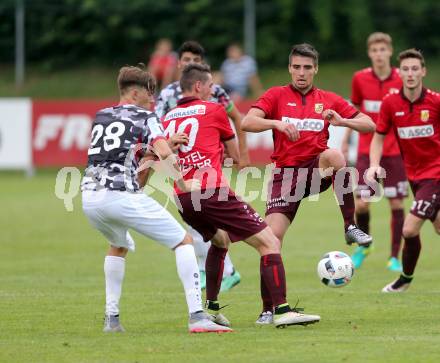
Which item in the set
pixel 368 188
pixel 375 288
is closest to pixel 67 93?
pixel 368 188

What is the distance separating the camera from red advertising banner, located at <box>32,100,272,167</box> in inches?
1018

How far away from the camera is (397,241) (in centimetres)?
1341

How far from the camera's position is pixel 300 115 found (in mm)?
9586

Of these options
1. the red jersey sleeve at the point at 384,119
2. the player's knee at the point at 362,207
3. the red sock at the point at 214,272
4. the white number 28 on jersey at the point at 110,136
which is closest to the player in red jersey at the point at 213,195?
the red sock at the point at 214,272

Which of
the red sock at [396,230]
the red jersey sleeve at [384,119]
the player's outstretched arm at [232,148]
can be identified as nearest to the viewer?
the player's outstretched arm at [232,148]

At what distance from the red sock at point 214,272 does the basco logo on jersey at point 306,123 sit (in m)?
1.25

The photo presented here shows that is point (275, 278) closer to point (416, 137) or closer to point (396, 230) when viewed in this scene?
point (416, 137)

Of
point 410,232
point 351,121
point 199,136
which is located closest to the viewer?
point 199,136

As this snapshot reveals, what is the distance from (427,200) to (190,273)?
10.5ft

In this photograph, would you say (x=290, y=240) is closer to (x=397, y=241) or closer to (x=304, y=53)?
(x=397, y=241)

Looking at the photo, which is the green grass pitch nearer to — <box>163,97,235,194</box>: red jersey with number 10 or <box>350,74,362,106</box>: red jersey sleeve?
<box>163,97,235,194</box>: red jersey with number 10

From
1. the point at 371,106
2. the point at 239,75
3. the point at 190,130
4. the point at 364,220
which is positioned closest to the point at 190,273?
the point at 190,130

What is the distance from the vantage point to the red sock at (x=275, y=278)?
29.2ft

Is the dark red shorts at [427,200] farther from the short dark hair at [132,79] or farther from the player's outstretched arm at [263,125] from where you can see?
the short dark hair at [132,79]
